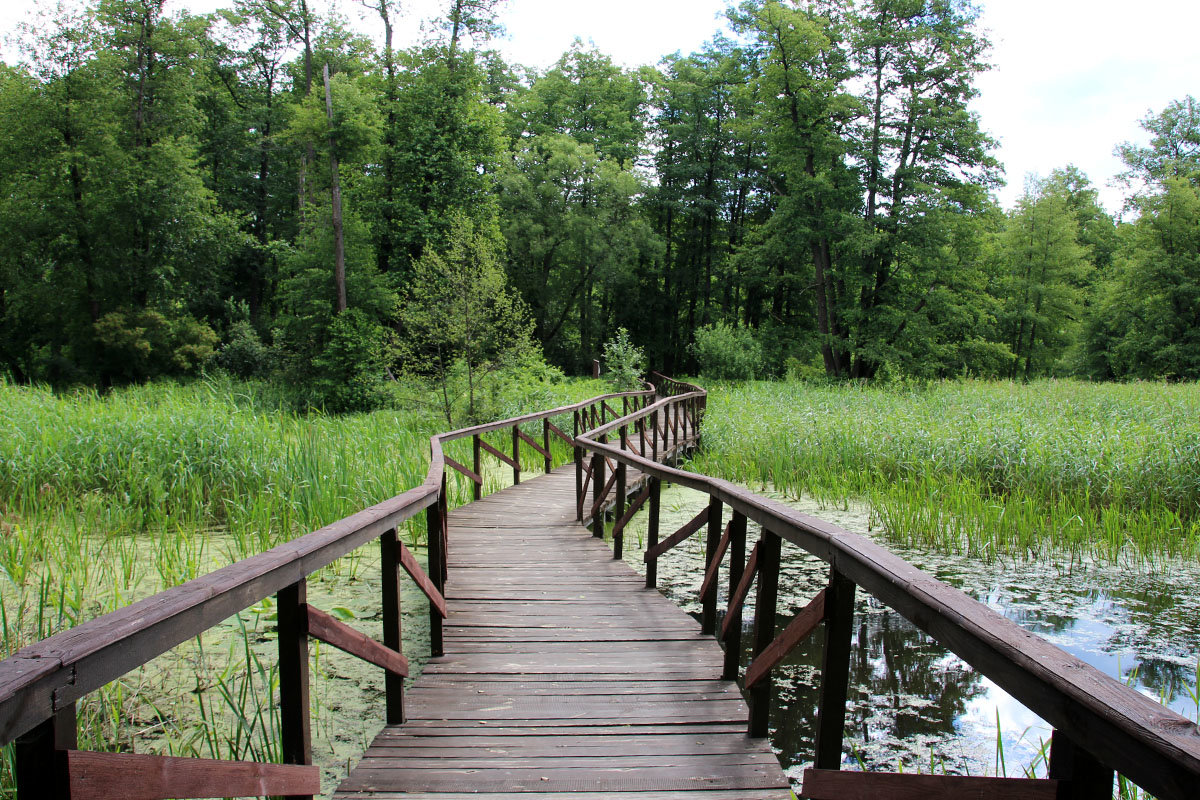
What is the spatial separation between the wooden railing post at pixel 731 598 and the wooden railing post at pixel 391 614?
4.79 feet

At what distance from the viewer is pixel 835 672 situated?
6.51 ft

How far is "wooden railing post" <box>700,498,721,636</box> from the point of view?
338 cm

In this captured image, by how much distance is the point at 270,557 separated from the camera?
1.82 metres

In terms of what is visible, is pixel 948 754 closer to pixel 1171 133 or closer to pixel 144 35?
pixel 144 35

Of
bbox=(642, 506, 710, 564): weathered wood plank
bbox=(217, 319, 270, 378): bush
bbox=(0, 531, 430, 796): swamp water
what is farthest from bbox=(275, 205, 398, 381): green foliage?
bbox=(642, 506, 710, 564): weathered wood plank

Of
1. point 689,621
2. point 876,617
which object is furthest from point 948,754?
point 876,617

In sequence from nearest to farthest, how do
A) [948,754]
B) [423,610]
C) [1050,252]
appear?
[948,754] → [423,610] → [1050,252]

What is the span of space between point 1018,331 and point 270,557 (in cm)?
3878

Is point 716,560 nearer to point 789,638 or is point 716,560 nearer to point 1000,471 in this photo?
point 789,638

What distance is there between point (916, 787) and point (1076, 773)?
0.39m

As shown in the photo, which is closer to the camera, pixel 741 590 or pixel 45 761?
pixel 45 761

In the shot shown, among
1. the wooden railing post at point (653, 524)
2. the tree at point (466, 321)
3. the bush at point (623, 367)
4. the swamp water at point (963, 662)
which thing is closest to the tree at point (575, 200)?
the bush at point (623, 367)

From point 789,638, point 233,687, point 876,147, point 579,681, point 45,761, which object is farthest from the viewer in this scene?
point 876,147

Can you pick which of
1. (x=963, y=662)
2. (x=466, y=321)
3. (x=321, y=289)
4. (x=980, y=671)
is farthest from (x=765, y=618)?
(x=321, y=289)
